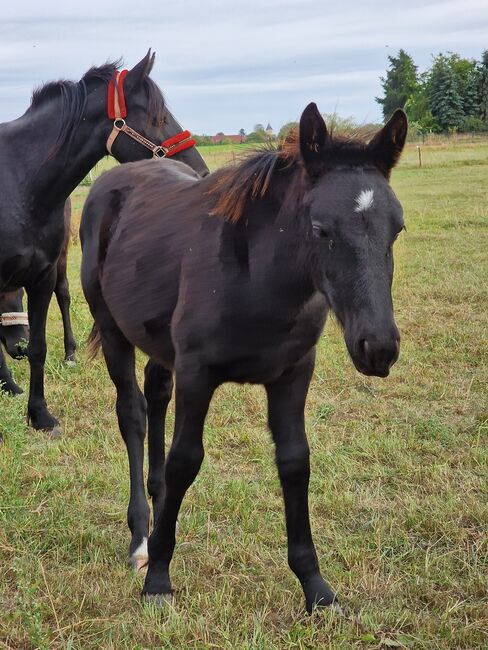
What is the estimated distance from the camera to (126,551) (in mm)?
3203

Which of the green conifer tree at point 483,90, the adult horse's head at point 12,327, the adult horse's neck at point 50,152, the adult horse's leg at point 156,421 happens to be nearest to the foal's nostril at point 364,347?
the adult horse's leg at point 156,421

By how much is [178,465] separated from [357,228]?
3.68 ft

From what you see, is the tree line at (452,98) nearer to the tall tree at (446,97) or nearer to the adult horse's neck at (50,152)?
the tall tree at (446,97)

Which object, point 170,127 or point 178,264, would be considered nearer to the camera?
point 178,264

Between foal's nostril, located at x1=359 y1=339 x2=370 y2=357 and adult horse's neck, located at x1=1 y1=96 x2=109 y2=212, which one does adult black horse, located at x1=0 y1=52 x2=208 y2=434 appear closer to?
adult horse's neck, located at x1=1 y1=96 x2=109 y2=212

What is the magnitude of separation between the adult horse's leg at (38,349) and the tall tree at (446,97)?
57.8m

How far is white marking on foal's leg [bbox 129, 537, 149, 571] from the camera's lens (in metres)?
3.03

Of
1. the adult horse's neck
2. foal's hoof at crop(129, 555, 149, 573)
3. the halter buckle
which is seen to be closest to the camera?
foal's hoof at crop(129, 555, 149, 573)

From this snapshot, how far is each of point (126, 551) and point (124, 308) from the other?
1.15 metres

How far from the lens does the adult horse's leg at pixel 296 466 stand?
263 cm

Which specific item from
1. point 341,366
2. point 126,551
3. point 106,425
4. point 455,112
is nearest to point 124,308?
point 126,551

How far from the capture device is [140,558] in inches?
121

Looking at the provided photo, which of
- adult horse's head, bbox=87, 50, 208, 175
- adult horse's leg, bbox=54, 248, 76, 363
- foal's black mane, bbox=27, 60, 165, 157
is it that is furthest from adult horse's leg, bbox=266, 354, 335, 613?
adult horse's leg, bbox=54, 248, 76, 363

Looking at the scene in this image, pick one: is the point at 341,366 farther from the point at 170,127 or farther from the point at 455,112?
the point at 455,112
